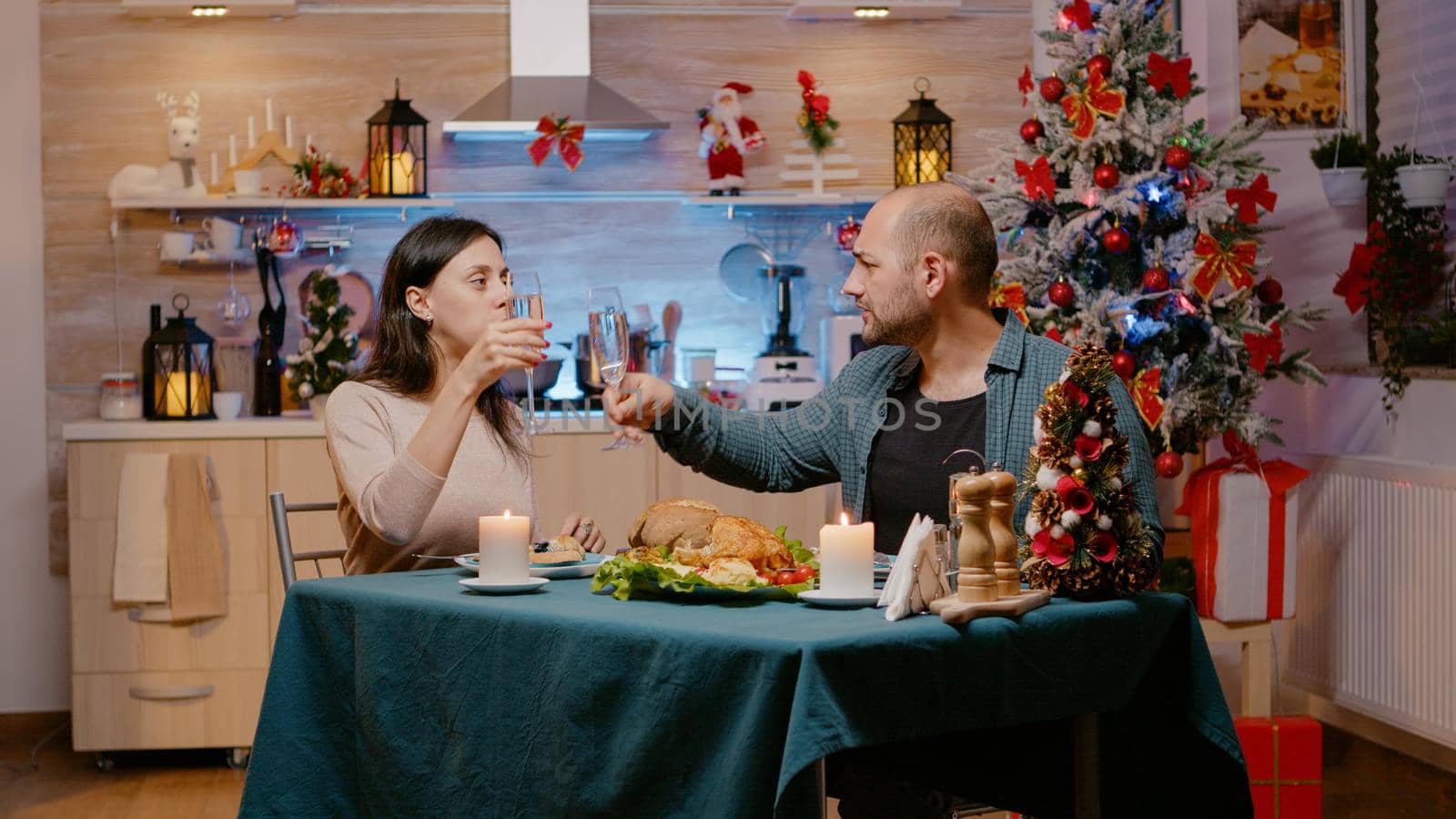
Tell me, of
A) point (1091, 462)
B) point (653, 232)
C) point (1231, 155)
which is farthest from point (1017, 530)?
point (653, 232)

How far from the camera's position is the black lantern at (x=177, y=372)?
4367mm

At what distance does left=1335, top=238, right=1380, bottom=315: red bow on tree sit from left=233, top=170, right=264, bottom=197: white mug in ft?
10.5

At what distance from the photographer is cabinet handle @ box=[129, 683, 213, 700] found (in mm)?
4082

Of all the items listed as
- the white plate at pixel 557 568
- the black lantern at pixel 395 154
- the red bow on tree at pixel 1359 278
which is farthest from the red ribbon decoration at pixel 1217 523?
the black lantern at pixel 395 154

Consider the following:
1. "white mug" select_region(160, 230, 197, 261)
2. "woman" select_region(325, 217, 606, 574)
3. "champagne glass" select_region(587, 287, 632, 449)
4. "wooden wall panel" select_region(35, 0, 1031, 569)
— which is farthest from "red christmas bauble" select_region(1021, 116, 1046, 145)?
"white mug" select_region(160, 230, 197, 261)

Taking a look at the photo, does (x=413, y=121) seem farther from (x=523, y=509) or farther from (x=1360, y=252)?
(x=1360, y=252)

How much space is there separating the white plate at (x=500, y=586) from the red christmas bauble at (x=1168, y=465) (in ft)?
6.88

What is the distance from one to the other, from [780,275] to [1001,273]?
3.94 ft

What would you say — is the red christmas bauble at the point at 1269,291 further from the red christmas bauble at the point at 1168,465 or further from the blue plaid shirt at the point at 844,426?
the blue plaid shirt at the point at 844,426

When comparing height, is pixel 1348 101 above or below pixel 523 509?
above

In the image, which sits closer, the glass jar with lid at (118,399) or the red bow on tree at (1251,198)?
the red bow on tree at (1251,198)

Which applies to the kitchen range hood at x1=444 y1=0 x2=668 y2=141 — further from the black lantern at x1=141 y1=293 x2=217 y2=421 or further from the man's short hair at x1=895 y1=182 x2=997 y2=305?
the man's short hair at x1=895 y1=182 x2=997 y2=305

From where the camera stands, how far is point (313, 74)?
186 inches

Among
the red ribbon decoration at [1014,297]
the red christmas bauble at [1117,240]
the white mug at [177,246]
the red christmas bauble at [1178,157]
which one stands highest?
the red christmas bauble at [1178,157]
